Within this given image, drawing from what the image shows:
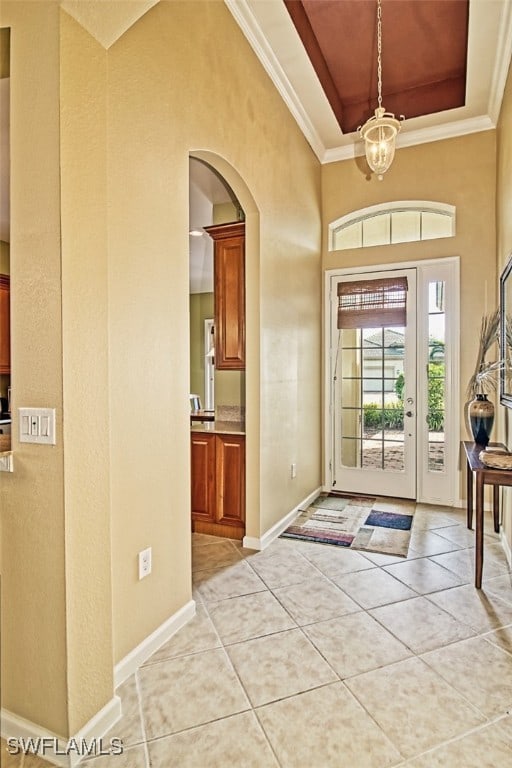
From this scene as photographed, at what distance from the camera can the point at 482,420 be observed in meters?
3.48

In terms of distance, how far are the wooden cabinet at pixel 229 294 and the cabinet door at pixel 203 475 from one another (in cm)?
64

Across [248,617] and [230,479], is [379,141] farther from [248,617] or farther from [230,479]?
[248,617]

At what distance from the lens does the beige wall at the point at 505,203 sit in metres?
3.30

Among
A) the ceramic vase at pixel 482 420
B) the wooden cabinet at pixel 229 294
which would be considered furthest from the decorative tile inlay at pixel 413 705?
the wooden cabinet at pixel 229 294

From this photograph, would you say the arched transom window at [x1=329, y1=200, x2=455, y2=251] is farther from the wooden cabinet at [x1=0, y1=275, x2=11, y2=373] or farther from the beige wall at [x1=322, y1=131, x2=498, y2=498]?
the wooden cabinet at [x1=0, y1=275, x2=11, y2=373]

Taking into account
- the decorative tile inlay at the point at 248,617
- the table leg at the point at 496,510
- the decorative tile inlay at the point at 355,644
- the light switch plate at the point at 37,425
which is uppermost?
the light switch plate at the point at 37,425

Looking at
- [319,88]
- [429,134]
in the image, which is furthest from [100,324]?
[429,134]

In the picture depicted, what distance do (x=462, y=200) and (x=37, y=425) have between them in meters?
4.35

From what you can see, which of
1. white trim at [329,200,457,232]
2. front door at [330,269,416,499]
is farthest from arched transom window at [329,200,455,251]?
front door at [330,269,416,499]

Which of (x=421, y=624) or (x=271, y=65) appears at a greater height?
(x=271, y=65)

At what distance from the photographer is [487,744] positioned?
1604 mm

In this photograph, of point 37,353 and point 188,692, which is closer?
point 37,353

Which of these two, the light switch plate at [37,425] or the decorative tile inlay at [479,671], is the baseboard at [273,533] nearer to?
the decorative tile inlay at [479,671]

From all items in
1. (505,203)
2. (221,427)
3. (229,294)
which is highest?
(505,203)
